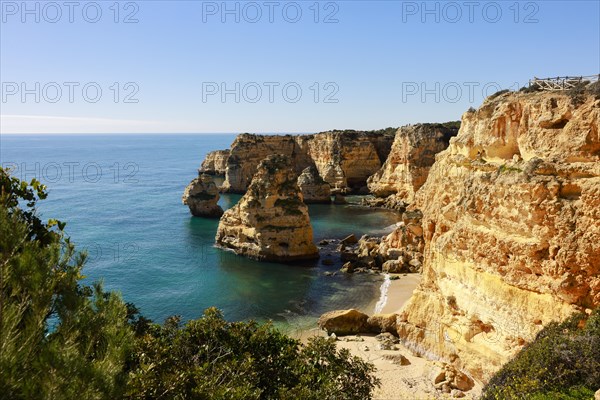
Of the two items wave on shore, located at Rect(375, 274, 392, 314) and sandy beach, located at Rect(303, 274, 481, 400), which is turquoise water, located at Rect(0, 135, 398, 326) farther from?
sandy beach, located at Rect(303, 274, 481, 400)

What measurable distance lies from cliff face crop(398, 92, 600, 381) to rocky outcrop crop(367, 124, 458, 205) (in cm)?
4512

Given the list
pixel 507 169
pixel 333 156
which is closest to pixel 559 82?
pixel 507 169

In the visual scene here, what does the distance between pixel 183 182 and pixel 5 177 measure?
305ft

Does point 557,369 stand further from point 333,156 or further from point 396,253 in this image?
point 333,156

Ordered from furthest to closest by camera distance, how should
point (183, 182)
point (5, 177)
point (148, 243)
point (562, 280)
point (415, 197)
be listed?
point (183, 182), point (415, 197), point (148, 243), point (562, 280), point (5, 177)

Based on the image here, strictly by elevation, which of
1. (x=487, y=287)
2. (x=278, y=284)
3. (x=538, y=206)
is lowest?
(x=278, y=284)

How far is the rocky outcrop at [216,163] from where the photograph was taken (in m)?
110

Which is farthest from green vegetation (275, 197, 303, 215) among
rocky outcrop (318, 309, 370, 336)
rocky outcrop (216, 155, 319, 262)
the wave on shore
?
rocky outcrop (318, 309, 370, 336)

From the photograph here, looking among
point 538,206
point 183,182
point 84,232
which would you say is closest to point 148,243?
point 84,232

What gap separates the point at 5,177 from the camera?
39.6 ft

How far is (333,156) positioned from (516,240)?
67.0 meters

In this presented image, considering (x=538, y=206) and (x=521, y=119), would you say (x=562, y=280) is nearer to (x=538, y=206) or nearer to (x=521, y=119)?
(x=538, y=206)

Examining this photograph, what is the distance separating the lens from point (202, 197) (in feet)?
208

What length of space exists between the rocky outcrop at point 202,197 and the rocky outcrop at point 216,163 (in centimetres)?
4382
